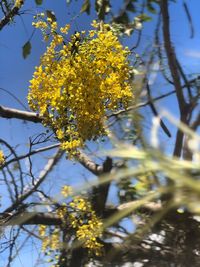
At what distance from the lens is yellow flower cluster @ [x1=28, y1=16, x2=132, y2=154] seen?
2.50 metres

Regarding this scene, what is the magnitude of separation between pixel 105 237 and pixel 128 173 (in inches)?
59.7

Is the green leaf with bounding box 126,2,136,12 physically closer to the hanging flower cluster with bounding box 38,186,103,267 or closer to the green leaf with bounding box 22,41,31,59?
the hanging flower cluster with bounding box 38,186,103,267

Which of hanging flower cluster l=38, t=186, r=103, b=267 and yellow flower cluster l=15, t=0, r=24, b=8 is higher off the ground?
yellow flower cluster l=15, t=0, r=24, b=8

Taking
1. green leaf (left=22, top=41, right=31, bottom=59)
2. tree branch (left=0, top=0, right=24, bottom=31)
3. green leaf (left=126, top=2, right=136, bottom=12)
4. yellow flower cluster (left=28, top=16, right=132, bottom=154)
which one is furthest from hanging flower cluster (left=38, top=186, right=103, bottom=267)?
tree branch (left=0, top=0, right=24, bottom=31)

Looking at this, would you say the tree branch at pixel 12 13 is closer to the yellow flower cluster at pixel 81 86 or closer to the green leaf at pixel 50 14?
the green leaf at pixel 50 14

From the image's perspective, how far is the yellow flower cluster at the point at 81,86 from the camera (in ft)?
8.21

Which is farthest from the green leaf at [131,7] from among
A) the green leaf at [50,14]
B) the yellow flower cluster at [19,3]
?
the yellow flower cluster at [19,3]

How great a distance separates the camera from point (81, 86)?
2.50 m

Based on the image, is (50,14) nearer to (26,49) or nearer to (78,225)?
(26,49)

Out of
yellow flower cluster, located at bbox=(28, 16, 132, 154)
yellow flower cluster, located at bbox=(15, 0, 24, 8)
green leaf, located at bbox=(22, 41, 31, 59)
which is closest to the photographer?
yellow flower cluster, located at bbox=(28, 16, 132, 154)

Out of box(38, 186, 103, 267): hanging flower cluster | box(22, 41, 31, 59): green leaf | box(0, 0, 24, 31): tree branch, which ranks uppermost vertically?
box(0, 0, 24, 31): tree branch

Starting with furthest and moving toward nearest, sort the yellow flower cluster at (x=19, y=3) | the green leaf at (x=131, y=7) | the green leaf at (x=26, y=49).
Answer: the yellow flower cluster at (x=19, y=3), the green leaf at (x=26, y=49), the green leaf at (x=131, y=7)

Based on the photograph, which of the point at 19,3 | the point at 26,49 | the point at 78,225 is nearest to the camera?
the point at 78,225

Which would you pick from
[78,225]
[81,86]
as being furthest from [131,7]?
[78,225]
